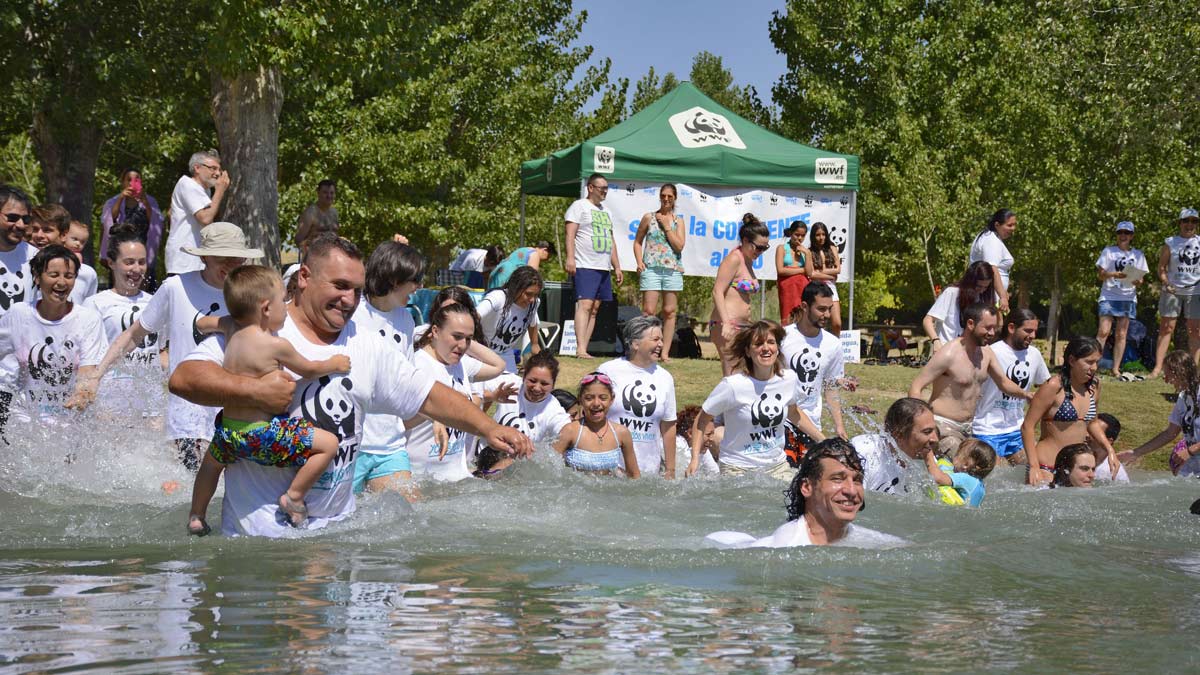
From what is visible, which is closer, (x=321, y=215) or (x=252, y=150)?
(x=321, y=215)

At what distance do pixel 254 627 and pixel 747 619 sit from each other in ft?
5.83

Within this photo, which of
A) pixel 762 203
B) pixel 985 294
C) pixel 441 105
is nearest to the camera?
pixel 985 294

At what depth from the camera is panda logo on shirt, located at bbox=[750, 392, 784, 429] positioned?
9797 mm

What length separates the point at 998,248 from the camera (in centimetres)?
1424

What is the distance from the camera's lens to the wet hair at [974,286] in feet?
43.4

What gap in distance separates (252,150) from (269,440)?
42.9 feet

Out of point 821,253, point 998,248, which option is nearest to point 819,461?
point 998,248

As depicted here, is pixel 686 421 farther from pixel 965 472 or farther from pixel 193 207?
pixel 193 207

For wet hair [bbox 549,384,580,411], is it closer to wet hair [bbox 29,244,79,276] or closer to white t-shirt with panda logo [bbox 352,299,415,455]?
white t-shirt with panda logo [bbox 352,299,415,455]

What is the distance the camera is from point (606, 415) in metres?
9.65

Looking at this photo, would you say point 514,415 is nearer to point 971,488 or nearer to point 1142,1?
point 971,488

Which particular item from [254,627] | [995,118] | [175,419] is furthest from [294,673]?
[995,118]

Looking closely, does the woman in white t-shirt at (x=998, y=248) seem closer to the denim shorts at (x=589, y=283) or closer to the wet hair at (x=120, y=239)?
the denim shorts at (x=589, y=283)

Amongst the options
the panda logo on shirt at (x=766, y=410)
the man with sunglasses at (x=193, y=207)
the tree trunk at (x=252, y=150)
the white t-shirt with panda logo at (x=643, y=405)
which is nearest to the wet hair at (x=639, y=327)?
the white t-shirt with panda logo at (x=643, y=405)
